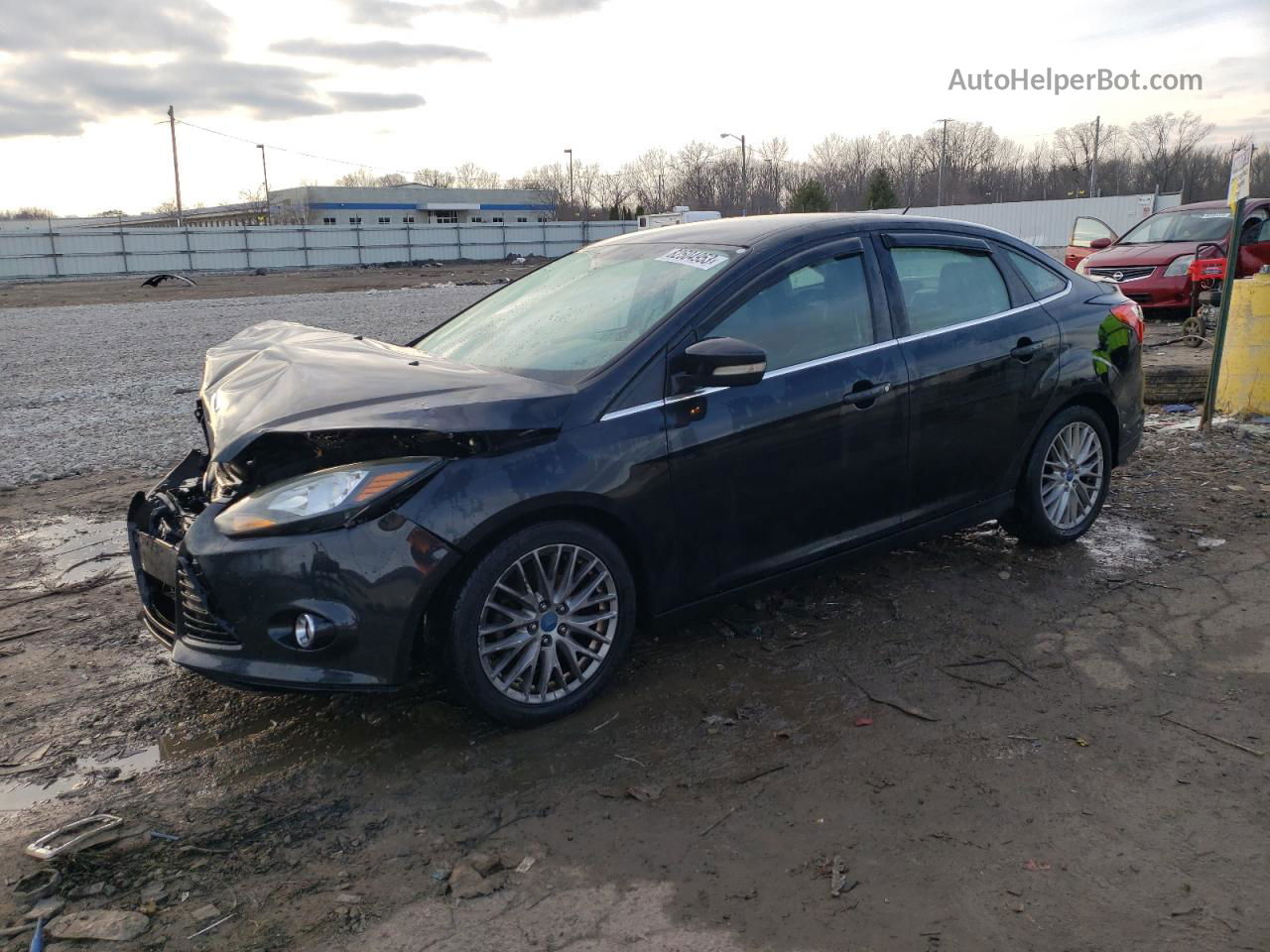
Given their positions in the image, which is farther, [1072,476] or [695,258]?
[1072,476]

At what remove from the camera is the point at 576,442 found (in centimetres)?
354

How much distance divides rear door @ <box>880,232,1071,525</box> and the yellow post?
420 cm

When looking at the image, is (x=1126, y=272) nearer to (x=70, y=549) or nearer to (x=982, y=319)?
(x=982, y=319)

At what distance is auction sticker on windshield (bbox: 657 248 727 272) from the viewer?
4.18 metres

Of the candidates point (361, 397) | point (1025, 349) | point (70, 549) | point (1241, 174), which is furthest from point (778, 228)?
point (1241, 174)

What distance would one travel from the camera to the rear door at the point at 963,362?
4.51 m

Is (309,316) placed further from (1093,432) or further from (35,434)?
(1093,432)

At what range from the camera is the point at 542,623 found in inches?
139

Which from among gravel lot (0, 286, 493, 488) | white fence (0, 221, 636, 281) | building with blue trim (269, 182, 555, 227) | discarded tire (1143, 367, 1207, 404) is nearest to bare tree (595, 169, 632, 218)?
building with blue trim (269, 182, 555, 227)

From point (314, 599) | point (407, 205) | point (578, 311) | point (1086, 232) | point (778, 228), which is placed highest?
point (407, 205)

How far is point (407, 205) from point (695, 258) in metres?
84.5

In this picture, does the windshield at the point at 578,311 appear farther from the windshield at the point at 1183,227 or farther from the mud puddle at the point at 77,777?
the windshield at the point at 1183,227

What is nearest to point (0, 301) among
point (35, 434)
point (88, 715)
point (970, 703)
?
point (35, 434)

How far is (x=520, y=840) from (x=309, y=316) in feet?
59.4
